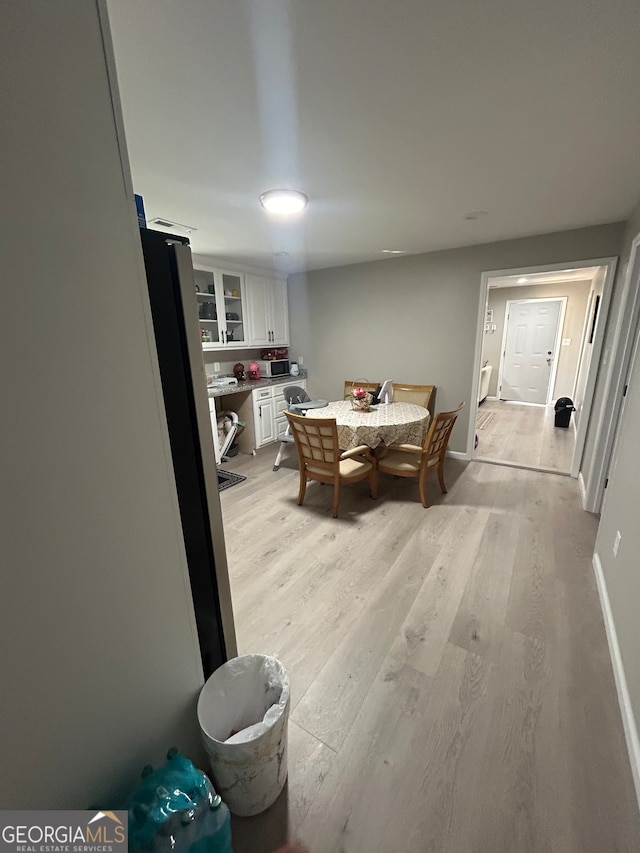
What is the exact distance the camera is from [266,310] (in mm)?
4859

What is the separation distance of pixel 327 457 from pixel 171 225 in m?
2.37

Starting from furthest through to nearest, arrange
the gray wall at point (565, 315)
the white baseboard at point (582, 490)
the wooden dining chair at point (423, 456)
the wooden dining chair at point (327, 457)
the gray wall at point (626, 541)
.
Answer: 1. the gray wall at point (565, 315)
2. the white baseboard at point (582, 490)
3. the wooden dining chair at point (423, 456)
4. the wooden dining chair at point (327, 457)
5. the gray wall at point (626, 541)

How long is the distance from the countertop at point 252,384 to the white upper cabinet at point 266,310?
0.54m

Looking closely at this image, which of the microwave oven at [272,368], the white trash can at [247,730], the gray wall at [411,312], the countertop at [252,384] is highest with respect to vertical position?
the gray wall at [411,312]

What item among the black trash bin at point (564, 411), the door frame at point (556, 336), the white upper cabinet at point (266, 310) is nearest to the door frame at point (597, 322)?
the black trash bin at point (564, 411)

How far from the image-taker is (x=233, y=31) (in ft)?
3.42

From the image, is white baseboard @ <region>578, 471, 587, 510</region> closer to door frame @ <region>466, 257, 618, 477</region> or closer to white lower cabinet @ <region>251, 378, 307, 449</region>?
door frame @ <region>466, 257, 618, 477</region>

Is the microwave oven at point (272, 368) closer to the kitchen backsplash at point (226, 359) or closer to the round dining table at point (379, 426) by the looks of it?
the kitchen backsplash at point (226, 359)

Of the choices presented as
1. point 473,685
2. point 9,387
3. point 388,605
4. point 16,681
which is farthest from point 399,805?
point 9,387

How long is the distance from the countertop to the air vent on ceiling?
157 centimetres

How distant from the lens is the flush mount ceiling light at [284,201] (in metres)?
2.17

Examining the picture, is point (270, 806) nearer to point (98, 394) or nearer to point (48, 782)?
point (48, 782)

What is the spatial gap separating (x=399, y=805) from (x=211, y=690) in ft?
2.42

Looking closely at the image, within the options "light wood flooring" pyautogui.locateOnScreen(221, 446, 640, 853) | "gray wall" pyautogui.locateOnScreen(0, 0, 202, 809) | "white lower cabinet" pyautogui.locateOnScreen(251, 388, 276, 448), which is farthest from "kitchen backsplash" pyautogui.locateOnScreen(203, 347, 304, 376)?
"gray wall" pyautogui.locateOnScreen(0, 0, 202, 809)
